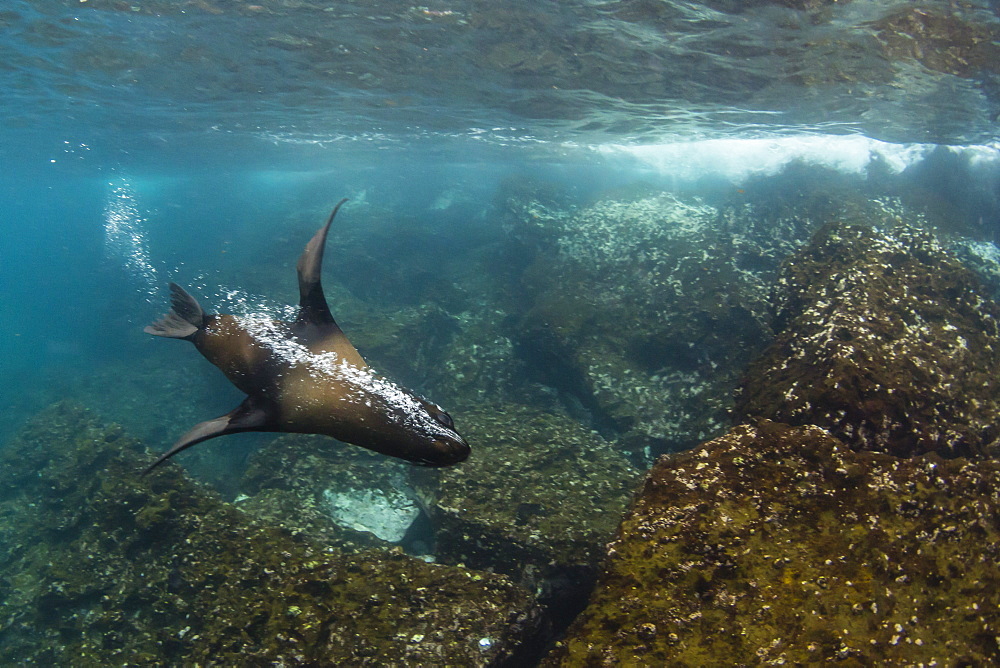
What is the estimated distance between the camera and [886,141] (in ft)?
85.0

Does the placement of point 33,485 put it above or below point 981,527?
below

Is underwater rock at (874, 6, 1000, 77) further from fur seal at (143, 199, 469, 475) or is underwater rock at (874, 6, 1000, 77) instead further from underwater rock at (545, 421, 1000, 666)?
fur seal at (143, 199, 469, 475)

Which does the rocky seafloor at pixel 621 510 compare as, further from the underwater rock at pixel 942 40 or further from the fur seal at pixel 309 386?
the underwater rock at pixel 942 40

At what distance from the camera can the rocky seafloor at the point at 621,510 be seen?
11.3 feet

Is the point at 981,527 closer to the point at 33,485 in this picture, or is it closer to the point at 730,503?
the point at 730,503

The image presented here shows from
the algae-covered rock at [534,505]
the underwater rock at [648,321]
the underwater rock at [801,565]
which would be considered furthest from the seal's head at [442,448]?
the underwater rock at [648,321]

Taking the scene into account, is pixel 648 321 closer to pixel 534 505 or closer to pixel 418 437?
pixel 534 505

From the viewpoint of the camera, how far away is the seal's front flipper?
2.99m

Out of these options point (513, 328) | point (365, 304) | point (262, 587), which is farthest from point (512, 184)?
point (262, 587)

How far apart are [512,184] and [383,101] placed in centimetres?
732

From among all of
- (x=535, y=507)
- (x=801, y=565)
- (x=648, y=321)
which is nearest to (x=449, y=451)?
(x=801, y=565)

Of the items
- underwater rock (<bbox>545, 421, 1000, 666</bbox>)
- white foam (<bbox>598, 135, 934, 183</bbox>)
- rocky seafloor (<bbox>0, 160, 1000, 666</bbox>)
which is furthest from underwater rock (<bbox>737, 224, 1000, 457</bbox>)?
white foam (<bbox>598, 135, 934, 183</bbox>)

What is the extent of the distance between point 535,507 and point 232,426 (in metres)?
A: 4.27

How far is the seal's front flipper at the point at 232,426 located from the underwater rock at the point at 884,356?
524 centimetres
